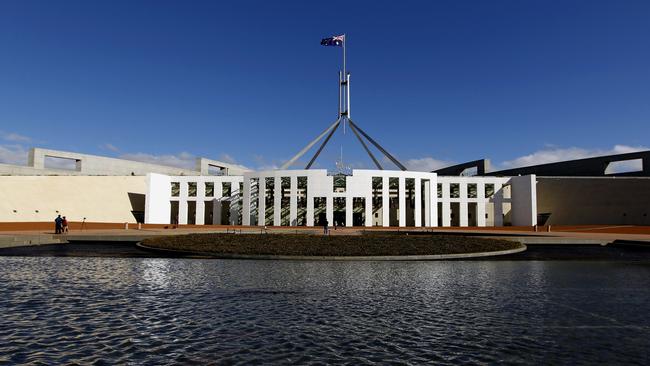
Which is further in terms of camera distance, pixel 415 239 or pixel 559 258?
pixel 415 239

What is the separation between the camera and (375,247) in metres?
22.7

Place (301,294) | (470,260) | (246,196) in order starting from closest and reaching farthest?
(301,294) < (470,260) < (246,196)

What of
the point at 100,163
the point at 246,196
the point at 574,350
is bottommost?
the point at 574,350

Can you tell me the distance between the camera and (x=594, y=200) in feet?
199

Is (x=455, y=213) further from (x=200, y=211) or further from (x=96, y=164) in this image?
(x=96, y=164)

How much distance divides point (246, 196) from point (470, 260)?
133ft

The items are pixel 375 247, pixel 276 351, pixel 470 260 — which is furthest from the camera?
pixel 375 247

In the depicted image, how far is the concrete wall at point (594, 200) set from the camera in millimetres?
58469

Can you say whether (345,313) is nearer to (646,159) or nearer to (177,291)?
(177,291)

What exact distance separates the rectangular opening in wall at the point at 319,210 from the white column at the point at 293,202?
3519 millimetres

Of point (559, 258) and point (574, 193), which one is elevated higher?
point (574, 193)

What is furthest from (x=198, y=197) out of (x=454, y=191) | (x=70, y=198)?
(x=454, y=191)

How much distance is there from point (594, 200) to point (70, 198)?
229ft

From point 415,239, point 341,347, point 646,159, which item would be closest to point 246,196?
point 415,239
